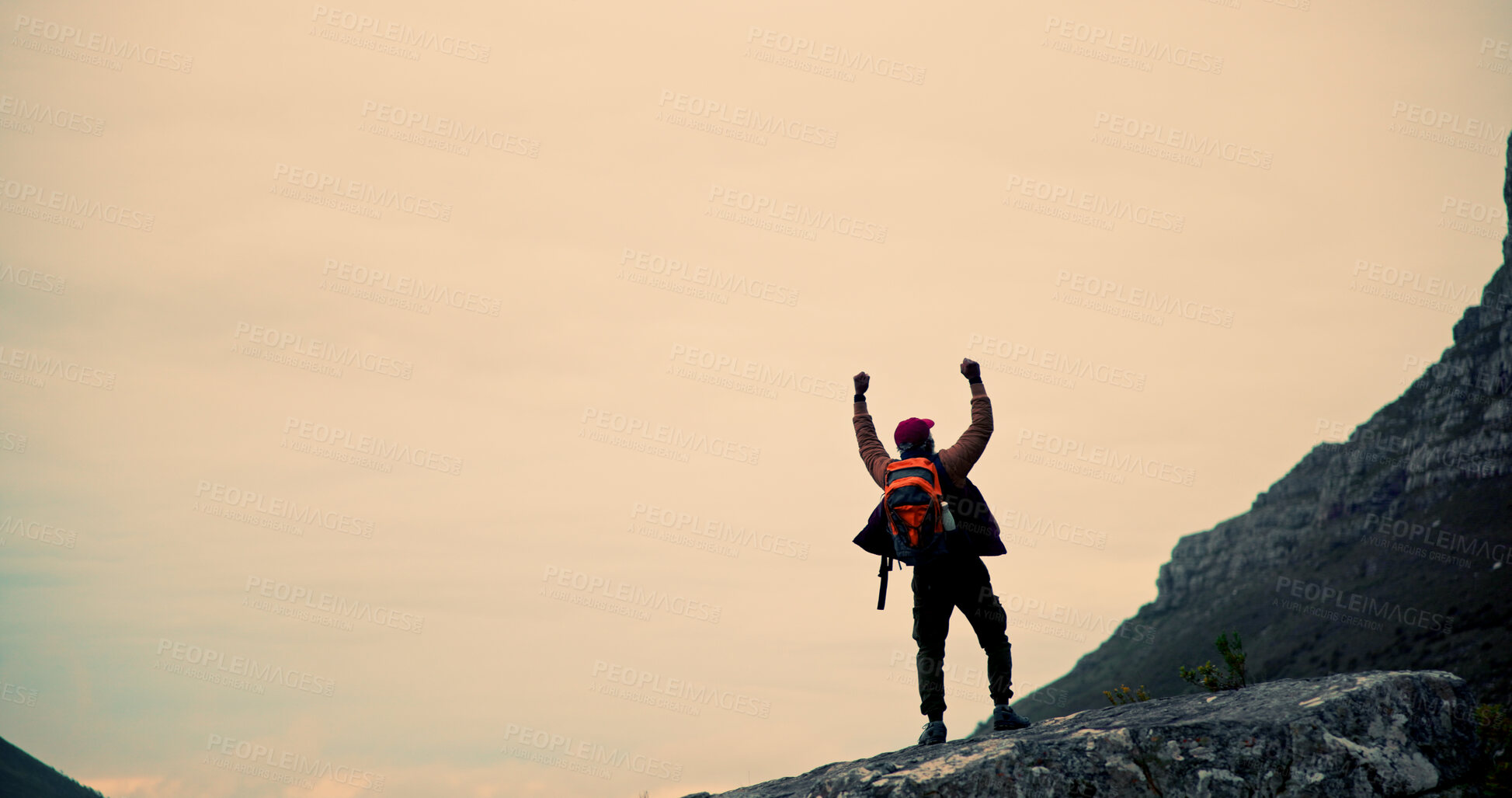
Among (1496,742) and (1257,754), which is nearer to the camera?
(1257,754)

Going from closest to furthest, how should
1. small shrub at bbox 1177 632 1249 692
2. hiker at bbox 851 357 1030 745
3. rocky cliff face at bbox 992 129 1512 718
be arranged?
hiker at bbox 851 357 1030 745 < small shrub at bbox 1177 632 1249 692 < rocky cliff face at bbox 992 129 1512 718

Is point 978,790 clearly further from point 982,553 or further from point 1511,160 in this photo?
point 1511,160

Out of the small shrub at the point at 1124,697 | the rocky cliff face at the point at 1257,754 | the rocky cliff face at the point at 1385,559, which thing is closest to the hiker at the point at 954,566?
the rocky cliff face at the point at 1257,754

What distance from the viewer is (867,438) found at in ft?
30.4

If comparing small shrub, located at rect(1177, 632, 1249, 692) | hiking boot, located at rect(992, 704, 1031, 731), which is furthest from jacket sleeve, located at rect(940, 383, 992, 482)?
small shrub, located at rect(1177, 632, 1249, 692)

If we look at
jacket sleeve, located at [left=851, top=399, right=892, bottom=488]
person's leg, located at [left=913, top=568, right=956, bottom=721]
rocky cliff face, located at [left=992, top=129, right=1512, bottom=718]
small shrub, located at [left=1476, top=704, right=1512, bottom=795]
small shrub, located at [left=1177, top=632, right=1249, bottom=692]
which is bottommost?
person's leg, located at [left=913, top=568, right=956, bottom=721]

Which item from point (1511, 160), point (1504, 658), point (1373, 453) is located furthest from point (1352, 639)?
point (1511, 160)

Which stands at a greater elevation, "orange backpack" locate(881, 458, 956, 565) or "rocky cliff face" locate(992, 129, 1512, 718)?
"rocky cliff face" locate(992, 129, 1512, 718)

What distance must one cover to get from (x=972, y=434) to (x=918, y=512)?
843 mm

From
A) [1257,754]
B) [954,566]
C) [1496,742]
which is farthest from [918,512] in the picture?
[1496,742]

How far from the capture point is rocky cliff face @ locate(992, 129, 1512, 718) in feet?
271

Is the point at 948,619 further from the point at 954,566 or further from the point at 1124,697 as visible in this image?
the point at 1124,697

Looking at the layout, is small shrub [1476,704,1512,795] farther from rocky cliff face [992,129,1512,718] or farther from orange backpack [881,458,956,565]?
rocky cliff face [992,129,1512,718]

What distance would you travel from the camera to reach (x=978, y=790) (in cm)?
727
